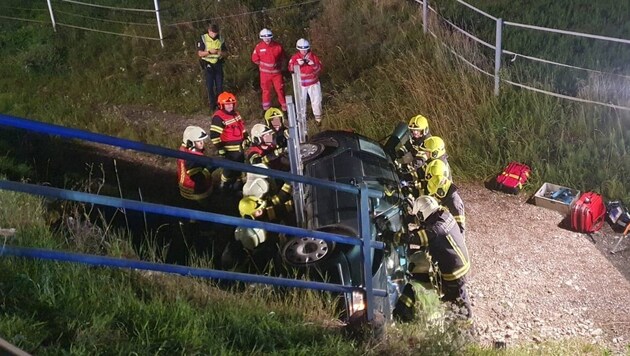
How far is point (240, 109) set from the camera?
38.5 feet

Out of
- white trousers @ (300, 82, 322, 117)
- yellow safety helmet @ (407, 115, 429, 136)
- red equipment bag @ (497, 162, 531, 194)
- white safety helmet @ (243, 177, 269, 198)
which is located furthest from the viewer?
white trousers @ (300, 82, 322, 117)

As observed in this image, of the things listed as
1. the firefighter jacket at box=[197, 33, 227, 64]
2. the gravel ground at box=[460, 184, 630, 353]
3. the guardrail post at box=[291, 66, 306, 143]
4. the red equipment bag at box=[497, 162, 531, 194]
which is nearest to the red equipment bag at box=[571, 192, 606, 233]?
the gravel ground at box=[460, 184, 630, 353]

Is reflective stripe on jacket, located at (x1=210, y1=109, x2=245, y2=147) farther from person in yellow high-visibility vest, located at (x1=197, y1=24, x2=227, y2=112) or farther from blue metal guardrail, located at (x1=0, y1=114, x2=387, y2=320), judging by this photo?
Answer: blue metal guardrail, located at (x1=0, y1=114, x2=387, y2=320)

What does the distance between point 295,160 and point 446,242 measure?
61.2 inches

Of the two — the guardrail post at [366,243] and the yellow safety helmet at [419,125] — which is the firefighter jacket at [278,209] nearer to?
the yellow safety helmet at [419,125]

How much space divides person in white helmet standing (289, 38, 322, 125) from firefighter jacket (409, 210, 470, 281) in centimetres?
479

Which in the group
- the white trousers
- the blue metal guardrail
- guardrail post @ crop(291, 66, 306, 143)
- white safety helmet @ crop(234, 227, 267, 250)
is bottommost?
the white trousers

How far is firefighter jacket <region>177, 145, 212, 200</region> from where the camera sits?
25.8 feet

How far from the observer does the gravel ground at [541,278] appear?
19.9 ft

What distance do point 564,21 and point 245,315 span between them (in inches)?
444

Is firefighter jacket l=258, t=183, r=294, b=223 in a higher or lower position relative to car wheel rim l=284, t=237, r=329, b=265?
lower

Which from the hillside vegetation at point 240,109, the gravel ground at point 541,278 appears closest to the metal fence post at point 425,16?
the hillside vegetation at point 240,109

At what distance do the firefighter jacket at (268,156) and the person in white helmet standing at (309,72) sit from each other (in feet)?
7.84

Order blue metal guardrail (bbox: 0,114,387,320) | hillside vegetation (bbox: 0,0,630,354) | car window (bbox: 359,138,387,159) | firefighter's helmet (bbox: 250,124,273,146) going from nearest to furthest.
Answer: blue metal guardrail (bbox: 0,114,387,320), hillside vegetation (bbox: 0,0,630,354), car window (bbox: 359,138,387,159), firefighter's helmet (bbox: 250,124,273,146)
